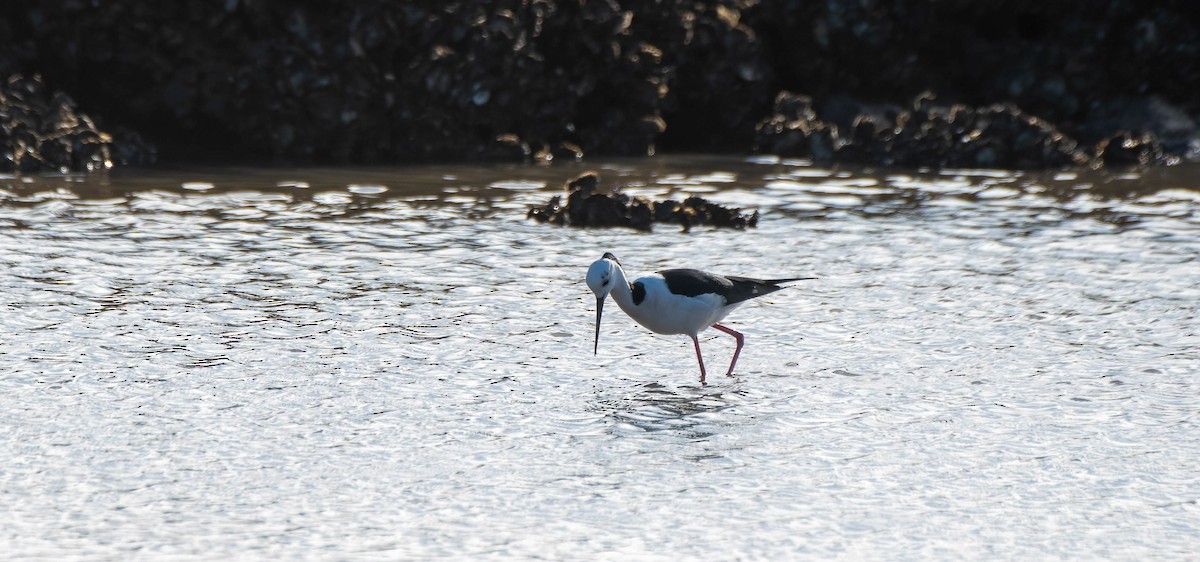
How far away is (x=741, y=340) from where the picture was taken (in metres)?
8.54

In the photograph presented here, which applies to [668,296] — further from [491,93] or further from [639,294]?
[491,93]

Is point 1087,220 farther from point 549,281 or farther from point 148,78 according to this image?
point 148,78

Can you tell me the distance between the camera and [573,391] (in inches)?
307

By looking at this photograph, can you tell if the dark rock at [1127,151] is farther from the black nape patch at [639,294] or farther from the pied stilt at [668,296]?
the black nape patch at [639,294]

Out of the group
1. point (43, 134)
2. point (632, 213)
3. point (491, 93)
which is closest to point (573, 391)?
point (632, 213)

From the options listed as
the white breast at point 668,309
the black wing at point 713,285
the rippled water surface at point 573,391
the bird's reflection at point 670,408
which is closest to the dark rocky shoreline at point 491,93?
the rippled water surface at point 573,391

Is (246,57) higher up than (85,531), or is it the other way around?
(246,57)

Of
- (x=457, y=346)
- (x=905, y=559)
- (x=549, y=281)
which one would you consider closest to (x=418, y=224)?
(x=549, y=281)

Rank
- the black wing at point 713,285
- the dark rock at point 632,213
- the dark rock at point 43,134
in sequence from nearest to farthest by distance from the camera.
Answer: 1. the black wing at point 713,285
2. the dark rock at point 632,213
3. the dark rock at point 43,134

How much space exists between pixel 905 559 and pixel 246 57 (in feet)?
45.8

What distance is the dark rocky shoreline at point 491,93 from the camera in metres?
17.4

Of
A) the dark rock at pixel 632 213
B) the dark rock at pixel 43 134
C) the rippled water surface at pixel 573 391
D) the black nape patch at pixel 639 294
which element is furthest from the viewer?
the dark rock at pixel 43 134

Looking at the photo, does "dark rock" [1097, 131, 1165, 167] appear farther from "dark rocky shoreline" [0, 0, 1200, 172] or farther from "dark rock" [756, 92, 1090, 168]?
"dark rock" [756, 92, 1090, 168]

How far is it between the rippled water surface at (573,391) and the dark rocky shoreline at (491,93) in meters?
4.12
